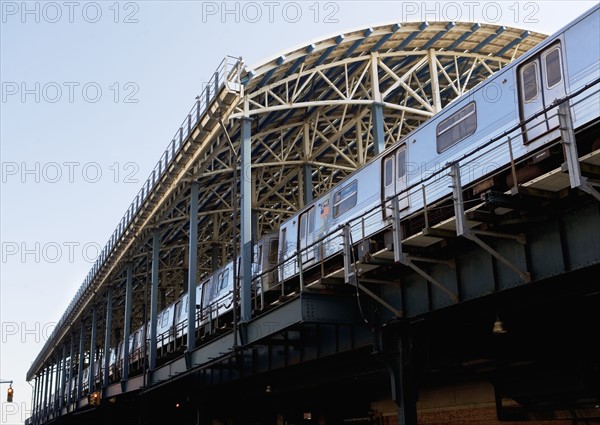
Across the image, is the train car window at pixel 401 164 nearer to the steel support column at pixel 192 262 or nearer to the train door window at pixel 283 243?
the train door window at pixel 283 243

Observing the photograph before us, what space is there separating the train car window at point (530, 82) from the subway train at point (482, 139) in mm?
20

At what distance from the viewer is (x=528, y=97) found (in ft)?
43.6

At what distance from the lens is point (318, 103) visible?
26875mm

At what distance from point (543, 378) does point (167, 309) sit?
24.4 metres

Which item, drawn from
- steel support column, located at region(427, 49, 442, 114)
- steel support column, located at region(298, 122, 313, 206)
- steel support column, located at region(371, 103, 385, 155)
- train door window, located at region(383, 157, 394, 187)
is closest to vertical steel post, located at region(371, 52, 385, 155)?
steel support column, located at region(371, 103, 385, 155)

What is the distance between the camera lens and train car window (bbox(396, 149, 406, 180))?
1702 cm

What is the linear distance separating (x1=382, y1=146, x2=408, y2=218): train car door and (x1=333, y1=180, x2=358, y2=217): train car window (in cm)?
154

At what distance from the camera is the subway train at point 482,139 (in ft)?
38.8

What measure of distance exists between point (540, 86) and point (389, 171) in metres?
5.39

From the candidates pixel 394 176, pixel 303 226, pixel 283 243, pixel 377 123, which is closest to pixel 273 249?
pixel 283 243

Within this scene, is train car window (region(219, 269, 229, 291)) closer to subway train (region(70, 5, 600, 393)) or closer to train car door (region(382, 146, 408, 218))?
subway train (region(70, 5, 600, 393))

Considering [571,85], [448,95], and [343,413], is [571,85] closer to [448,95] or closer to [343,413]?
[343,413]

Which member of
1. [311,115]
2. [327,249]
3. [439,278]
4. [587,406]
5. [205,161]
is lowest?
[587,406]

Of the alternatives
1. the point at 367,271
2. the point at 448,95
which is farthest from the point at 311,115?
the point at 367,271
